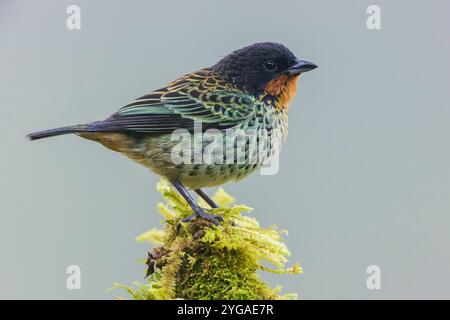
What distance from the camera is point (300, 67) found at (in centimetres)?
516

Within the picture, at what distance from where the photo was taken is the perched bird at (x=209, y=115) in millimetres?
4715

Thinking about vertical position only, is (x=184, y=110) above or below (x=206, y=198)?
above

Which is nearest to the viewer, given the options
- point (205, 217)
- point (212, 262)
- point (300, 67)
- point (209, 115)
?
point (212, 262)

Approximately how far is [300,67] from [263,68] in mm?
317

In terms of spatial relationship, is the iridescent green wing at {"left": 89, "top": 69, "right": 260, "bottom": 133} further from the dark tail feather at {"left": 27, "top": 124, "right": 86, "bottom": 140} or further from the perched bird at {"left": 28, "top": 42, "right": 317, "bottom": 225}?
the dark tail feather at {"left": 27, "top": 124, "right": 86, "bottom": 140}

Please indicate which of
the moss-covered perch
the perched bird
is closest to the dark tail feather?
the perched bird

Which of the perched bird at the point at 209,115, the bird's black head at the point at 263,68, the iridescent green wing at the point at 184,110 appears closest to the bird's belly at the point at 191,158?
the perched bird at the point at 209,115

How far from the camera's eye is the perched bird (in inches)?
186

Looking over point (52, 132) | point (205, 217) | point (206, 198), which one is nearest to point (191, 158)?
point (206, 198)

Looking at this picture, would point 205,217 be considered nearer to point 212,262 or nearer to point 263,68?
point 212,262

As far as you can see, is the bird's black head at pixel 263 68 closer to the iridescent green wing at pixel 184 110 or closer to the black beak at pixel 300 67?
the black beak at pixel 300 67

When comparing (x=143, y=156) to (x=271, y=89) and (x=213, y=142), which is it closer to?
(x=213, y=142)

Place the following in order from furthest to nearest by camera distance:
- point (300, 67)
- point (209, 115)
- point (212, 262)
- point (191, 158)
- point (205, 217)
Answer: point (300, 67) < point (209, 115) < point (191, 158) < point (205, 217) < point (212, 262)
